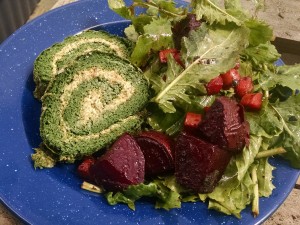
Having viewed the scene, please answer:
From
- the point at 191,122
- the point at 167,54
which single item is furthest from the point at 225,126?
the point at 167,54

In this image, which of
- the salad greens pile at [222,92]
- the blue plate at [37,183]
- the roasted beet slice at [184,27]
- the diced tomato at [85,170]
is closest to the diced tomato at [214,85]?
the salad greens pile at [222,92]

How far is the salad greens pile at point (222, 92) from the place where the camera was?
1246 mm

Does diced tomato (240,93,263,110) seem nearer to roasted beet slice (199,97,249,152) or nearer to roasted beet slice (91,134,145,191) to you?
roasted beet slice (199,97,249,152)

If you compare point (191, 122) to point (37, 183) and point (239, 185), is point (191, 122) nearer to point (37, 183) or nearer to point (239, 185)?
point (239, 185)

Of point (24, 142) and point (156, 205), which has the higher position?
point (24, 142)

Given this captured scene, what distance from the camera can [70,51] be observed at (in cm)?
150

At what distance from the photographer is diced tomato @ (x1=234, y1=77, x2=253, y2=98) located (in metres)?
1.37

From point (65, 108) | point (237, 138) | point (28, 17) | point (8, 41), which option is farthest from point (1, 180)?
point (28, 17)

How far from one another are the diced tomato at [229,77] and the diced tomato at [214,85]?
2cm

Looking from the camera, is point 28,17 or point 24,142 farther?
point 28,17

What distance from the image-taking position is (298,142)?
4.29ft

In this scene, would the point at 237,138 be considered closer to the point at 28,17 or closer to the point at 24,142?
the point at 24,142

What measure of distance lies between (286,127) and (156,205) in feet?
1.48

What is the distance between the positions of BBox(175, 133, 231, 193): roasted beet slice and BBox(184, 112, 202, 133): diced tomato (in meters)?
0.04
